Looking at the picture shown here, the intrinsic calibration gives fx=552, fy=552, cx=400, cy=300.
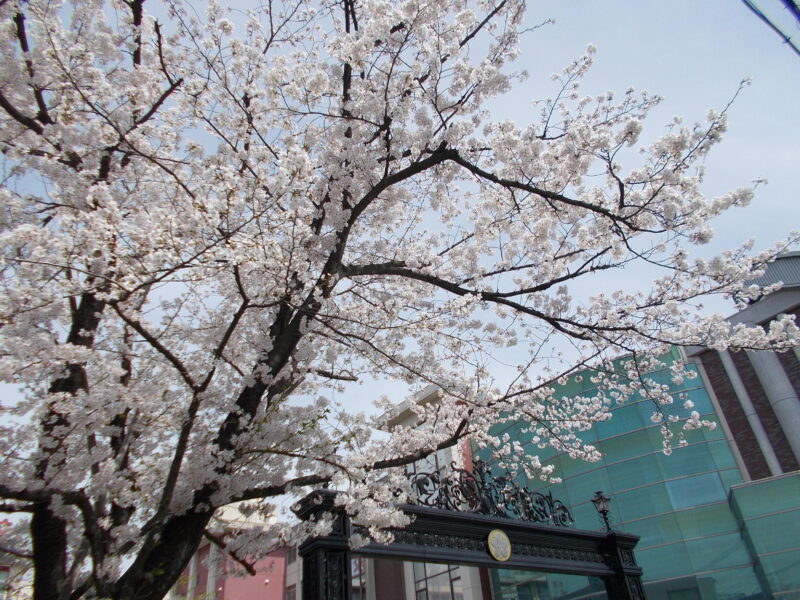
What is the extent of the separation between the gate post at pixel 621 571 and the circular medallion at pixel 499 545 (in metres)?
2.71

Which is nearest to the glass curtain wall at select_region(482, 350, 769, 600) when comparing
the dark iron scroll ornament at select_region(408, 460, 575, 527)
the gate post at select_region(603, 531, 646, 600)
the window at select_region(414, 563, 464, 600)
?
the window at select_region(414, 563, 464, 600)

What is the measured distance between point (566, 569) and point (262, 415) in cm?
723

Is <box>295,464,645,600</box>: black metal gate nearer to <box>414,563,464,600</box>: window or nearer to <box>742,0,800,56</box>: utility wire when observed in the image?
<box>742,0,800,56</box>: utility wire

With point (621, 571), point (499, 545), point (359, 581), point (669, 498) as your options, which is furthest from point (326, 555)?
point (359, 581)

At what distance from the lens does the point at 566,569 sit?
9867 millimetres

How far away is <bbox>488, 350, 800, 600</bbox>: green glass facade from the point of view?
1750 cm

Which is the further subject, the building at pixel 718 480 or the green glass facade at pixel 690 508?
the building at pixel 718 480

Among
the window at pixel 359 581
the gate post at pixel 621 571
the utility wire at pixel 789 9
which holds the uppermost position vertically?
the utility wire at pixel 789 9

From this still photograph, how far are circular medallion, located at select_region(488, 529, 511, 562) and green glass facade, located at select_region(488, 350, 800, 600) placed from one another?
9.37 meters

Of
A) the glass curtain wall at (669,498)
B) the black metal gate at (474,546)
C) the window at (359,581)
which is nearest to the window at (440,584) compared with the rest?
the window at (359,581)

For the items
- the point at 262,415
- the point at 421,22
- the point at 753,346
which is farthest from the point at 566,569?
the point at 421,22

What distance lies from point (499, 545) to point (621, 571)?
3.13 metres

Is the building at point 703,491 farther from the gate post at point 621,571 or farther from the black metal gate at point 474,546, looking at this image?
the black metal gate at point 474,546

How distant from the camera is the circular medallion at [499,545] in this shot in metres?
8.93
